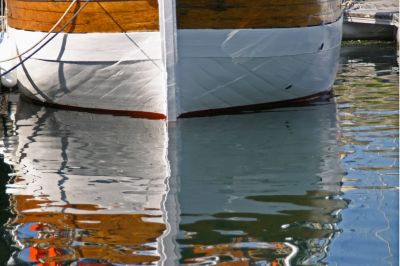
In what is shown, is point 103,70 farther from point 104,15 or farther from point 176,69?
point 176,69

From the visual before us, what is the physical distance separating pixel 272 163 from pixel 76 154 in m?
2.30

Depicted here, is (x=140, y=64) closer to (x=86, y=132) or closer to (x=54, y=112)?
(x=86, y=132)

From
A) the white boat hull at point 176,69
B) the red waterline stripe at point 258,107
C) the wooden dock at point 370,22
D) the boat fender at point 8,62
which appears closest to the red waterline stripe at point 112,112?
the white boat hull at point 176,69

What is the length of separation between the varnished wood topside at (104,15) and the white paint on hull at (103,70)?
99 millimetres

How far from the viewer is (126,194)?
325 inches

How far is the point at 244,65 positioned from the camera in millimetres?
11984

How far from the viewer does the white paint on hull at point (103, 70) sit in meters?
11.6

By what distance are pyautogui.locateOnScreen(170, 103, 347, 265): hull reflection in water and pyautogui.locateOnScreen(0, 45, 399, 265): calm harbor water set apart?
0.05 ft

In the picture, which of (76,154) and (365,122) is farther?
(365,122)

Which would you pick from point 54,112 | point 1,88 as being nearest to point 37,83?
point 54,112

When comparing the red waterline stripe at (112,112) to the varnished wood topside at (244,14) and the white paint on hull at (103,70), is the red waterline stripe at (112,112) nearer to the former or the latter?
the white paint on hull at (103,70)

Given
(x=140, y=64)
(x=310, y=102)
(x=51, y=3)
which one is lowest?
(x=310, y=102)

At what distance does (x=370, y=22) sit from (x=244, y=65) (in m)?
12.3

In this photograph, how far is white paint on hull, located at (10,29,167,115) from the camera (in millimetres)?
11633
